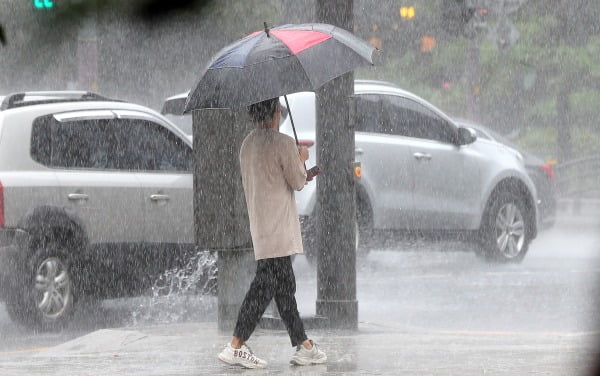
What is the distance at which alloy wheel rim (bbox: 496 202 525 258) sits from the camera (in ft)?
53.1

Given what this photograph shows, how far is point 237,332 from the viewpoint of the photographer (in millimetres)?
8414

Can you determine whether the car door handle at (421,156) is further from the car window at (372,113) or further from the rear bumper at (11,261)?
the rear bumper at (11,261)

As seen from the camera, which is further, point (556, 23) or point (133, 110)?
point (556, 23)

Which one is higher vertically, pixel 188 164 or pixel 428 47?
pixel 428 47

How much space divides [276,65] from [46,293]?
153 inches

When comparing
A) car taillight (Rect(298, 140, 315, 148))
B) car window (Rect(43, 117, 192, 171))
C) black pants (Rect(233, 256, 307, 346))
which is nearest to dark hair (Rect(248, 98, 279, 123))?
black pants (Rect(233, 256, 307, 346))

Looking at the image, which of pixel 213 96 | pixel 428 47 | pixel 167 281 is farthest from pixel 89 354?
pixel 428 47

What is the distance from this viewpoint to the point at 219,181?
9.81 m

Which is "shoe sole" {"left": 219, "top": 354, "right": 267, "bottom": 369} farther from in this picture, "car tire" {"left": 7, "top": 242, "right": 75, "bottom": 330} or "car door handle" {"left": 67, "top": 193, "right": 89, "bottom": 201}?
"car door handle" {"left": 67, "top": 193, "right": 89, "bottom": 201}

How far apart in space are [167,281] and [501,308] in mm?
2792

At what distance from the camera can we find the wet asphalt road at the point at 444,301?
454 inches

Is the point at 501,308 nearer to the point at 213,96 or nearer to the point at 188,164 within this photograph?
the point at 188,164

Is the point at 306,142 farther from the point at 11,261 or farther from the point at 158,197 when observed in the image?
the point at 11,261

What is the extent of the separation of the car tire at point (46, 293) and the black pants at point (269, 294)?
320 centimetres
